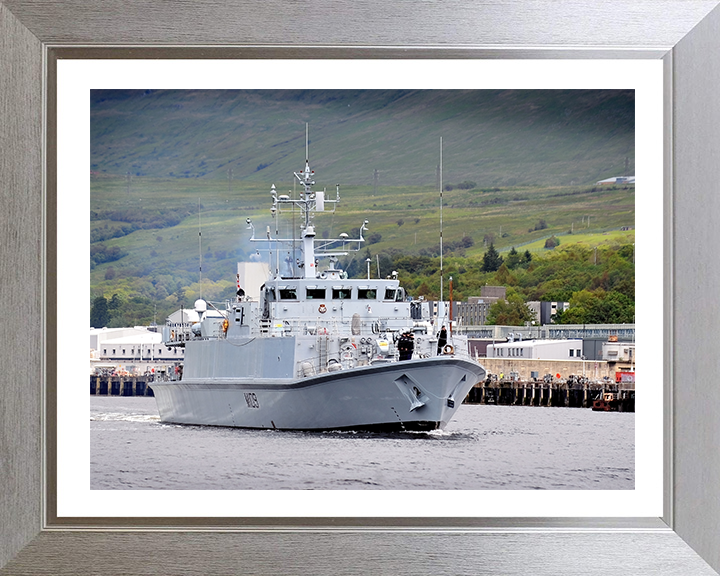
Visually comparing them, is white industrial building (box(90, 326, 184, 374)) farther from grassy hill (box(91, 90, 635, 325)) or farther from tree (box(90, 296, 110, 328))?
tree (box(90, 296, 110, 328))

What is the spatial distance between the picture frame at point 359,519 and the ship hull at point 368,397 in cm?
756

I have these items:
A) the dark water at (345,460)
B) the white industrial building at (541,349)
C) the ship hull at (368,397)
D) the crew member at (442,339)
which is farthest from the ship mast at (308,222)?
the white industrial building at (541,349)

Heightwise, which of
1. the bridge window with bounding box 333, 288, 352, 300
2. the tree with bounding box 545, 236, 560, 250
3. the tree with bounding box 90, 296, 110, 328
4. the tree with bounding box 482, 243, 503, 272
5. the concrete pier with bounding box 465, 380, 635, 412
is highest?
the tree with bounding box 545, 236, 560, 250

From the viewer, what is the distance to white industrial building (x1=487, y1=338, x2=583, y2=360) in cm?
3238

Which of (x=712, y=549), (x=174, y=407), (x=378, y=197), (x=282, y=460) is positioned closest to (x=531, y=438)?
(x=378, y=197)

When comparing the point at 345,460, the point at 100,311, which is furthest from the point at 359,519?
the point at 100,311

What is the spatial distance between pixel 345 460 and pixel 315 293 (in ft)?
14.5

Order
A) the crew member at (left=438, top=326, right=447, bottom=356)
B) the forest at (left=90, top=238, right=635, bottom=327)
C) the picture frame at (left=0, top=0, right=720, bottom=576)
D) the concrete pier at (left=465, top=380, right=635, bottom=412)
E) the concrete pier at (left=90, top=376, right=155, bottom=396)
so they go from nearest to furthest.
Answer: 1. the picture frame at (left=0, top=0, right=720, bottom=576)
2. the crew member at (left=438, top=326, right=447, bottom=356)
3. the forest at (left=90, top=238, right=635, bottom=327)
4. the concrete pier at (left=90, top=376, right=155, bottom=396)
5. the concrete pier at (left=465, top=380, right=635, bottom=412)

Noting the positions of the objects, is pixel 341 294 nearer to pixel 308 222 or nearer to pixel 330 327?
pixel 330 327

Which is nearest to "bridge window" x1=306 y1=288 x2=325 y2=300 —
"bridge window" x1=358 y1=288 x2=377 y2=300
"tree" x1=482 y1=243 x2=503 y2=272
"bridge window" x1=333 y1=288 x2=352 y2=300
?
"bridge window" x1=333 y1=288 x2=352 y2=300

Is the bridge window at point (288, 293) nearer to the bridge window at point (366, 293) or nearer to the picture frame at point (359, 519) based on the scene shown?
the bridge window at point (366, 293)

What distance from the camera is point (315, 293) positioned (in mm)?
14148

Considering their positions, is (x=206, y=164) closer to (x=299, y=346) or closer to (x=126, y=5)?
(x=299, y=346)

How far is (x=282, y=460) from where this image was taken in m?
10.5
